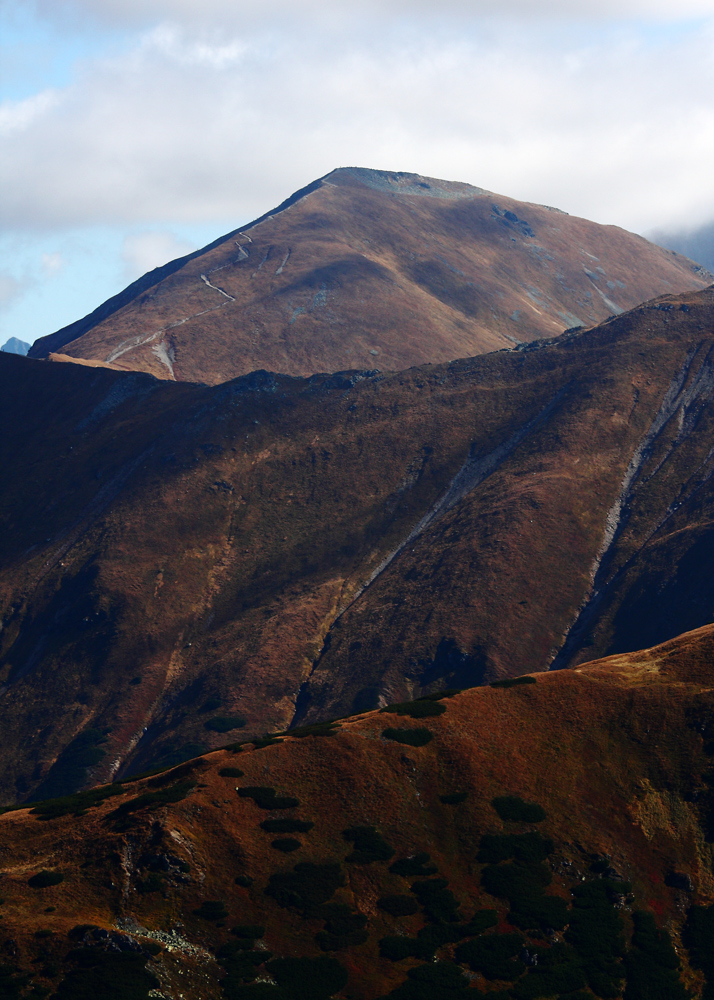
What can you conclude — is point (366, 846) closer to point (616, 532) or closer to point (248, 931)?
point (248, 931)

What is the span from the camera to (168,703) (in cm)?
16762

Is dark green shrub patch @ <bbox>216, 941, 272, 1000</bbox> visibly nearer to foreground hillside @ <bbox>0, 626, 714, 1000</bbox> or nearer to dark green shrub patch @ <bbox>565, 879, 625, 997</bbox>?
foreground hillside @ <bbox>0, 626, 714, 1000</bbox>

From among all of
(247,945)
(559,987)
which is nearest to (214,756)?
(247,945)

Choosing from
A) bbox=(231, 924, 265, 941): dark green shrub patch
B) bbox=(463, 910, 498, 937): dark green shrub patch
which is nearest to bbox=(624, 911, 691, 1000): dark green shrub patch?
bbox=(463, 910, 498, 937): dark green shrub patch

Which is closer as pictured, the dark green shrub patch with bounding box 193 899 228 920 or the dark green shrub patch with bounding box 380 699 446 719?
the dark green shrub patch with bounding box 193 899 228 920

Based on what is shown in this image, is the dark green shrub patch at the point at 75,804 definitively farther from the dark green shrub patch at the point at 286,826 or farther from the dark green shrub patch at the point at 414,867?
the dark green shrub patch at the point at 414,867

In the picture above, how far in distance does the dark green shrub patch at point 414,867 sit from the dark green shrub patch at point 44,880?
76.0 feet

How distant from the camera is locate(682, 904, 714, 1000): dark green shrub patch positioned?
57312 mm

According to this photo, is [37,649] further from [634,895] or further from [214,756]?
[634,895]

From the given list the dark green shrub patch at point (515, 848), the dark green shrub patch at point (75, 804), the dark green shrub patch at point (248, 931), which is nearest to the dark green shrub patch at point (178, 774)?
the dark green shrub patch at point (75, 804)

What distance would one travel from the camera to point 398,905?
61219mm

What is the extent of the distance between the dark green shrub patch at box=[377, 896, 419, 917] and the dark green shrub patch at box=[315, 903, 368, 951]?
1.76 metres

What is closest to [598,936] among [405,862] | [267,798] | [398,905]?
[398,905]

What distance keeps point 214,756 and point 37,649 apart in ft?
403
